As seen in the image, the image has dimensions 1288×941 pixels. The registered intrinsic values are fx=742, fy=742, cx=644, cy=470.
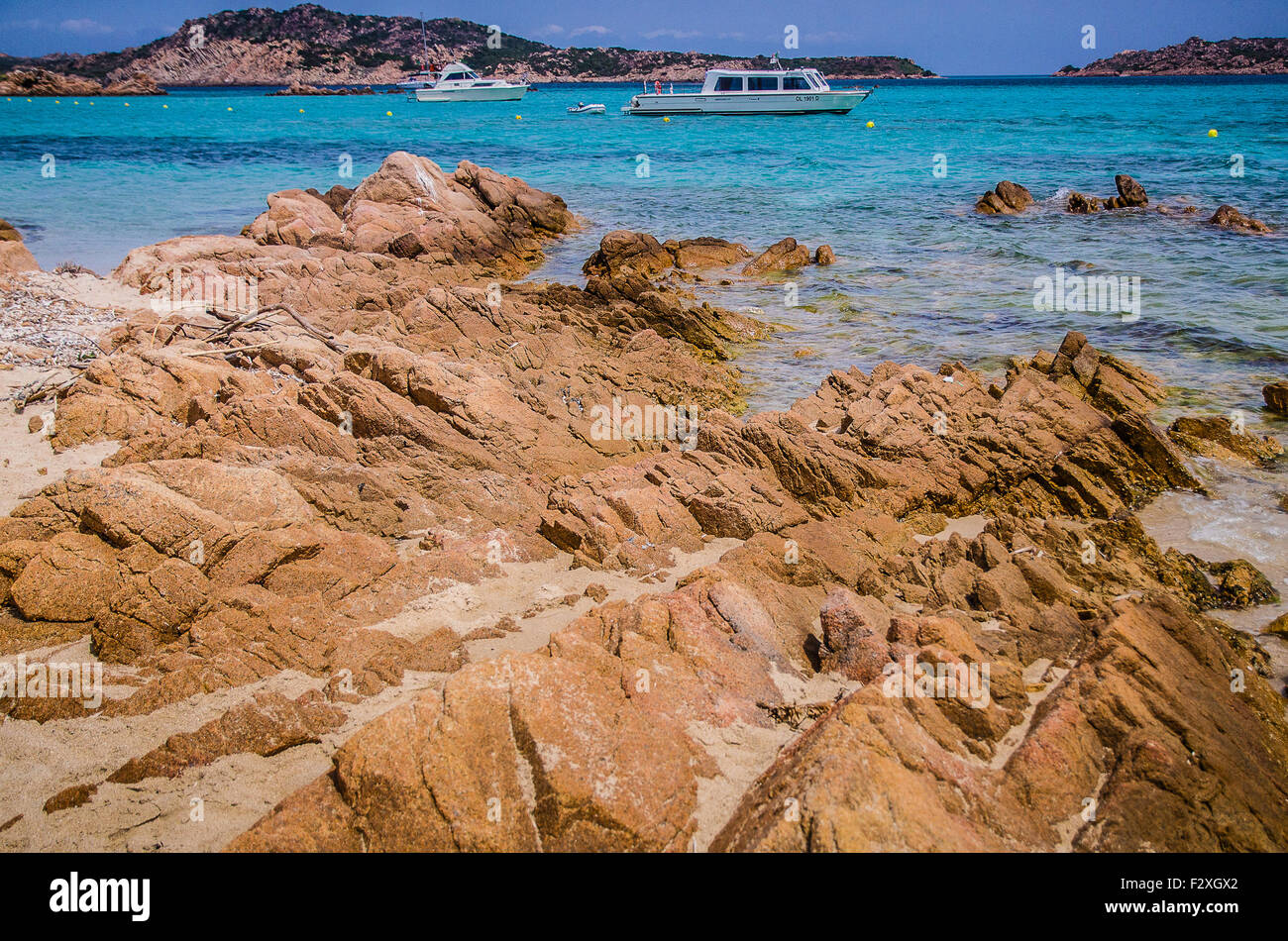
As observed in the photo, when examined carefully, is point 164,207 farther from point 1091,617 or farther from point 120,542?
point 1091,617

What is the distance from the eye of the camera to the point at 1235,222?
20.2 metres

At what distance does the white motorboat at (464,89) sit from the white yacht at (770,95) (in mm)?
31604

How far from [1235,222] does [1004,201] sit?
6.29 meters

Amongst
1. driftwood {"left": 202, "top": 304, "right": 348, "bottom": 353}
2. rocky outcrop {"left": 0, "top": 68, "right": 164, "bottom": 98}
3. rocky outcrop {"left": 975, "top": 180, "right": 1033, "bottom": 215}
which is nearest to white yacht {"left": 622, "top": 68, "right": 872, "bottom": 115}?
rocky outcrop {"left": 975, "top": 180, "right": 1033, "bottom": 215}

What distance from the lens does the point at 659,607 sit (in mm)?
4680

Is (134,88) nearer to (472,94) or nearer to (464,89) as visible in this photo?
(472,94)

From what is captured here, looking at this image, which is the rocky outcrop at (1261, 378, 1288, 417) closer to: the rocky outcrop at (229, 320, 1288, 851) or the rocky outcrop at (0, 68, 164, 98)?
the rocky outcrop at (229, 320, 1288, 851)

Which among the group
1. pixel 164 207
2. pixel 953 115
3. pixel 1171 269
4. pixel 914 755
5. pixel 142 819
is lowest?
pixel 142 819

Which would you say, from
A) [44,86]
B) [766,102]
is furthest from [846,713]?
[44,86]

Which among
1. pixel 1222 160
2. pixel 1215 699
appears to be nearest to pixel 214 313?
pixel 1215 699

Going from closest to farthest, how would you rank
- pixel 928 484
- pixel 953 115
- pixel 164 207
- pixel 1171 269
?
pixel 928 484, pixel 1171 269, pixel 164 207, pixel 953 115

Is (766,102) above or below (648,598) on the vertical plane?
above

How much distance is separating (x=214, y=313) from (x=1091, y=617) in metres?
10.7

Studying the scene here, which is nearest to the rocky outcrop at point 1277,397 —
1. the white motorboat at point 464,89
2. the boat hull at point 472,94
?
the white motorboat at point 464,89
